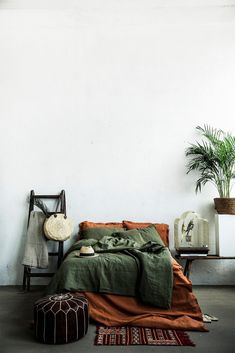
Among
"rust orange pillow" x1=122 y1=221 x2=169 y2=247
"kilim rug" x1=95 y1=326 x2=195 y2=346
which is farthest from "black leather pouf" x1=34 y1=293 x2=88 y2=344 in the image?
"rust orange pillow" x1=122 y1=221 x2=169 y2=247

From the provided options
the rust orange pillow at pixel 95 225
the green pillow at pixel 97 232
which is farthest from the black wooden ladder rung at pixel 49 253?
the green pillow at pixel 97 232

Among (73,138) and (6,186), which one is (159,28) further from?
(6,186)

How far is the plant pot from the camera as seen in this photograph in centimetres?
481

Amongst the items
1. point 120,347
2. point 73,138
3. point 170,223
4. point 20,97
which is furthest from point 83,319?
point 20,97

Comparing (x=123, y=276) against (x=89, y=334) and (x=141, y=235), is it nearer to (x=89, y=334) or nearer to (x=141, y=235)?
(x=89, y=334)

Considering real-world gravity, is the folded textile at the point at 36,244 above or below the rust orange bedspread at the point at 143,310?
above

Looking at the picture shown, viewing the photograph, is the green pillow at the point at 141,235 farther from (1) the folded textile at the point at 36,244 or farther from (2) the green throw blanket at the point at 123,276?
(1) the folded textile at the point at 36,244

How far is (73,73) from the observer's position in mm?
5211

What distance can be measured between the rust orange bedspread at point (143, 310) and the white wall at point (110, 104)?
1.66 m

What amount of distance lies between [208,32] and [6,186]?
3584mm

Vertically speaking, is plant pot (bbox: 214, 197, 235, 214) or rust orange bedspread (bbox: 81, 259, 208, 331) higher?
plant pot (bbox: 214, 197, 235, 214)

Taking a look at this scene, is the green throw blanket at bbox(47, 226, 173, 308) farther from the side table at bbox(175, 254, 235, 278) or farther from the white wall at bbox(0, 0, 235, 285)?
the white wall at bbox(0, 0, 235, 285)

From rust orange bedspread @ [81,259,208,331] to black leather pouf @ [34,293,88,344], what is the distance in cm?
42

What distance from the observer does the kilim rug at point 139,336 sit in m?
2.94
